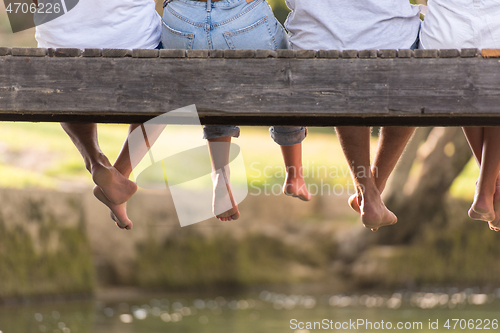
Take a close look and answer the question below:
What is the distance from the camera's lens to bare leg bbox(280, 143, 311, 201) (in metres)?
1.95

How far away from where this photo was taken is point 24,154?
21.6ft

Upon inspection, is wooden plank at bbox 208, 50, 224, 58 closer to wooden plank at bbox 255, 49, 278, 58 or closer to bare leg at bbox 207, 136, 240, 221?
wooden plank at bbox 255, 49, 278, 58

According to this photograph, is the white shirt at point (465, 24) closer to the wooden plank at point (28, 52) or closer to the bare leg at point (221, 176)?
the bare leg at point (221, 176)

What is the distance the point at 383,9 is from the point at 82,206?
3.85m

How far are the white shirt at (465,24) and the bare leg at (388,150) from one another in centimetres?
42

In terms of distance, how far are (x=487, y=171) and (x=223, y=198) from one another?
0.83m

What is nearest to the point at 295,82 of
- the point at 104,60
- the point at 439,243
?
the point at 104,60

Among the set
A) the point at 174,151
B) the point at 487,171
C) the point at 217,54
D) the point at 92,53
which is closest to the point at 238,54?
the point at 217,54

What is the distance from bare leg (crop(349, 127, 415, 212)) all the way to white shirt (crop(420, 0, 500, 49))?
42 centimetres

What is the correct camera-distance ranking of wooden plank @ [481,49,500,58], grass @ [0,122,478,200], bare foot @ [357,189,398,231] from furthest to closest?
grass @ [0,122,478,200]
bare foot @ [357,189,398,231]
wooden plank @ [481,49,500,58]

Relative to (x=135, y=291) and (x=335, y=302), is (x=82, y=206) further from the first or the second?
(x=335, y=302)

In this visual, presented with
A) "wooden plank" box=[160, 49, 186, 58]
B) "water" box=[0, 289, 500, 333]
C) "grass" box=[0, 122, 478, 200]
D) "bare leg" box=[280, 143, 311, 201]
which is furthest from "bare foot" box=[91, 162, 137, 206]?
"grass" box=[0, 122, 478, 200]

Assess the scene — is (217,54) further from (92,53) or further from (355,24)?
(355,24)

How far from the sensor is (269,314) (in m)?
4.47
